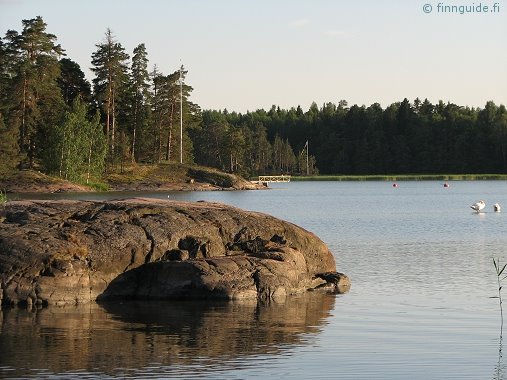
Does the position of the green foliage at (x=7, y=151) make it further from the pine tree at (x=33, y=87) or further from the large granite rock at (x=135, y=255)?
the large granite rock at (x=135, y=255)

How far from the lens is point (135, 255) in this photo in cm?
2250

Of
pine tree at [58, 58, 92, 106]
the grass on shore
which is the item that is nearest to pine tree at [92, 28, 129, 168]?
pine tree at [58, 58, 92, 106]

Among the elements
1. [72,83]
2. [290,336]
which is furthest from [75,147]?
[290,336]

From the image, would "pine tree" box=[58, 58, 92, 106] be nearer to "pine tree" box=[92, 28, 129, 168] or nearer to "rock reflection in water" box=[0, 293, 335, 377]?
"pine tree" box=[92, 28, 129, 168]

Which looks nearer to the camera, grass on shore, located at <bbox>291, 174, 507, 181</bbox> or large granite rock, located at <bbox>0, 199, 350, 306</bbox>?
large granite rock, located at <bbox>0, 199, 350, 306</bbox>

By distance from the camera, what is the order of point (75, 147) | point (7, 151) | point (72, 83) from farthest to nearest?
point (72, 83)
point (75, 147)
point (7, 151)

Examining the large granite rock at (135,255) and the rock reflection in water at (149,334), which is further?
the large granite rock at (135,255)

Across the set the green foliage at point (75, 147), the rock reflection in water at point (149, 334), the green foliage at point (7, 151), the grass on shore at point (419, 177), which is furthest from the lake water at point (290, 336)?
the grass on shore at point (419, 177)

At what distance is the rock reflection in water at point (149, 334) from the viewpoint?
1572 centimetres

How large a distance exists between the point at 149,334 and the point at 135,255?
4322 mm

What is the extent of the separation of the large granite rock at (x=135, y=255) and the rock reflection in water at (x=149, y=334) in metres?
0.47

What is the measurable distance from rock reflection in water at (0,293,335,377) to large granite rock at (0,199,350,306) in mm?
471

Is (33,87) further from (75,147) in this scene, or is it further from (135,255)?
(135,255)

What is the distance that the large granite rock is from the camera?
21.2m
